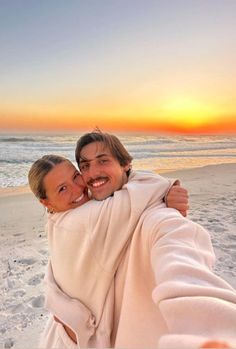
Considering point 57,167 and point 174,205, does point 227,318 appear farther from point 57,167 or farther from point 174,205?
point 57,167

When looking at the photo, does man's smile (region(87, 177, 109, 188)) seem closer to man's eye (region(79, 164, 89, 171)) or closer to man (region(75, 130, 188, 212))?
man (region(75, 130, 188, 212))

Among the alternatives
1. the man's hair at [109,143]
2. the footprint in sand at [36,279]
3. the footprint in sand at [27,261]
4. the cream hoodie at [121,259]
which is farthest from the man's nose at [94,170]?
the footprint in sand at [27,261]

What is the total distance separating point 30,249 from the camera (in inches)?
217

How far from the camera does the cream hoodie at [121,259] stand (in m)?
1.39

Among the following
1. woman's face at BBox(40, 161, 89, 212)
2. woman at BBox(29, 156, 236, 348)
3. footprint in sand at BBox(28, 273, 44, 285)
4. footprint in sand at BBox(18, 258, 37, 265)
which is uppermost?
woman's face at BBox(40, 161, 89, 212)

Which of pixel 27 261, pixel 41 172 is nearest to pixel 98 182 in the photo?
pixel 41 172

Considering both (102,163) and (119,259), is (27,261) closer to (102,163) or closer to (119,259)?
(102,163)

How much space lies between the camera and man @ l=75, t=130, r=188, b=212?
203cm

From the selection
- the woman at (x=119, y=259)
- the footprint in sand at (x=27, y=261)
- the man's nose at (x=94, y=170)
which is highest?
the man's nose at (x=94, y=170)

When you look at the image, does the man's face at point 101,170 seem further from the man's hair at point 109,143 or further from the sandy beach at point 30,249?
the sandy beach at point 30,249

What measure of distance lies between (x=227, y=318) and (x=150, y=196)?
84 centimetres

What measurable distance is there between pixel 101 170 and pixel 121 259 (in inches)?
23.7

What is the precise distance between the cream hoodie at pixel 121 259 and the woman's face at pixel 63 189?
0.10 meters

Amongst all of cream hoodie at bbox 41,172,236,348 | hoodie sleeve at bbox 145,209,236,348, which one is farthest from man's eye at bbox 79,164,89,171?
hoodie sleeve at bbox 145,209,236,348
